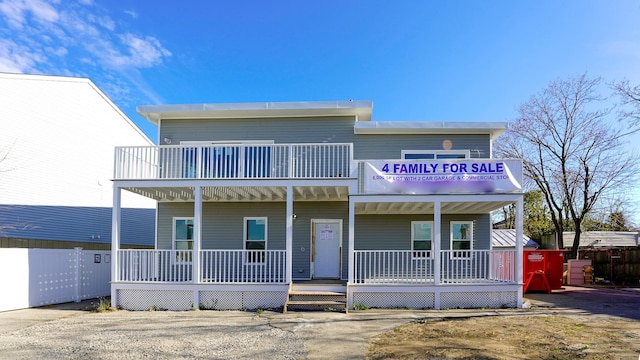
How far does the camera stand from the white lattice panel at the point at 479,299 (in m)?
12.4

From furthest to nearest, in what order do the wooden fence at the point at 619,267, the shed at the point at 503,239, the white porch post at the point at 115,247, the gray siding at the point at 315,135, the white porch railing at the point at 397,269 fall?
the shed at the point at 503,239 → the wooden fence at the point at 619,267 → the gray siding at the point at 315,135 → the white porch railing at the point at 397,269 → the white porch post at the point at 115,247

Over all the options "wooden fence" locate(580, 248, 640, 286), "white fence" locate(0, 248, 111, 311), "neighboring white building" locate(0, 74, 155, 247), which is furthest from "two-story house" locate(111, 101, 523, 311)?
"wooden fence" locate(580, 248, 640, 286)

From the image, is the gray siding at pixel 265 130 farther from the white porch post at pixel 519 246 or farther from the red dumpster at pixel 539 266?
the red dumpster at pixel 539 266

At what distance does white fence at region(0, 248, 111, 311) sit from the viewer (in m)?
12.1

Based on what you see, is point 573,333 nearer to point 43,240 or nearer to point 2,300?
point 2,300

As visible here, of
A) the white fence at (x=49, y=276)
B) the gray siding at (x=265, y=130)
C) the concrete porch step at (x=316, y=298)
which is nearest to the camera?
the concrete porch step at (x=316, y=298)

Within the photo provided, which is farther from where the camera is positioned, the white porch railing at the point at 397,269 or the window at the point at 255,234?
the window at the point at 255,234

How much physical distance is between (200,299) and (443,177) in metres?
7.62

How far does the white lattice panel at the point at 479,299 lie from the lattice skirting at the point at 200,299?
4.56 meters

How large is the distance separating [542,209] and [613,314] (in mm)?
23248

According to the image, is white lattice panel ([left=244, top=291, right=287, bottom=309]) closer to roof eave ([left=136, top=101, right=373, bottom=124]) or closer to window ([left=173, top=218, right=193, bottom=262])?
window ([left=173, top=218, right=193, bottom=262])

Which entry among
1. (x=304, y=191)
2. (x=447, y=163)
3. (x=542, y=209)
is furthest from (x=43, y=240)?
(x=542, y=209)

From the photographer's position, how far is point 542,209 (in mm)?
32719

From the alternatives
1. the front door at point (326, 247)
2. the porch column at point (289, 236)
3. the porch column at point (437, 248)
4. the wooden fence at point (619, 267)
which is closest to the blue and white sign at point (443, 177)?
the porch column at point (437, 248)
